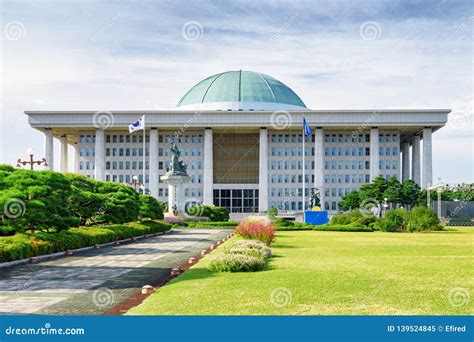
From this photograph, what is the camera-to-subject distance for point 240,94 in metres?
117

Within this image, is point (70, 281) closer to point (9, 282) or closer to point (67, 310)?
point (9, 282)

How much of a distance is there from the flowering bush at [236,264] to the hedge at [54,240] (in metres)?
9.79

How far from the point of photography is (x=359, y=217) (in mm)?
62375

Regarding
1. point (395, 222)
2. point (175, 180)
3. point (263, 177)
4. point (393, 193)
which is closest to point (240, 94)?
point (263, 177)

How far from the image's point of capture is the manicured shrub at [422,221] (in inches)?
2069

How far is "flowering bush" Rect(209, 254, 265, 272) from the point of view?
20.3 meters

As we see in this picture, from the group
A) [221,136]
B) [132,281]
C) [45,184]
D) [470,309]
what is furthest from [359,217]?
[221,136]

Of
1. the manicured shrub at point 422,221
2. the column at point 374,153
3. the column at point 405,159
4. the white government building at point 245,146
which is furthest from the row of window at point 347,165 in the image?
the manicured shrub at point 422,221

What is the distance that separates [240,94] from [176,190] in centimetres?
4901

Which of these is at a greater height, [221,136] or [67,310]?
[221,136]

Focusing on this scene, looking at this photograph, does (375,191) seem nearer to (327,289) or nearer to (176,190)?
(176,190)

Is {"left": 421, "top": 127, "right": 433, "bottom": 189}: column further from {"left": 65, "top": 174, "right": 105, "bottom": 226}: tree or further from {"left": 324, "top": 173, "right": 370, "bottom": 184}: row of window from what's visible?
{"left": 65, "top": 174, "right": 105, "bottom": 226}: tree

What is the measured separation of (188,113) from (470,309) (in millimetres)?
96818

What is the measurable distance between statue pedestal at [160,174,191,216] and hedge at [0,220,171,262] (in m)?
25.0
